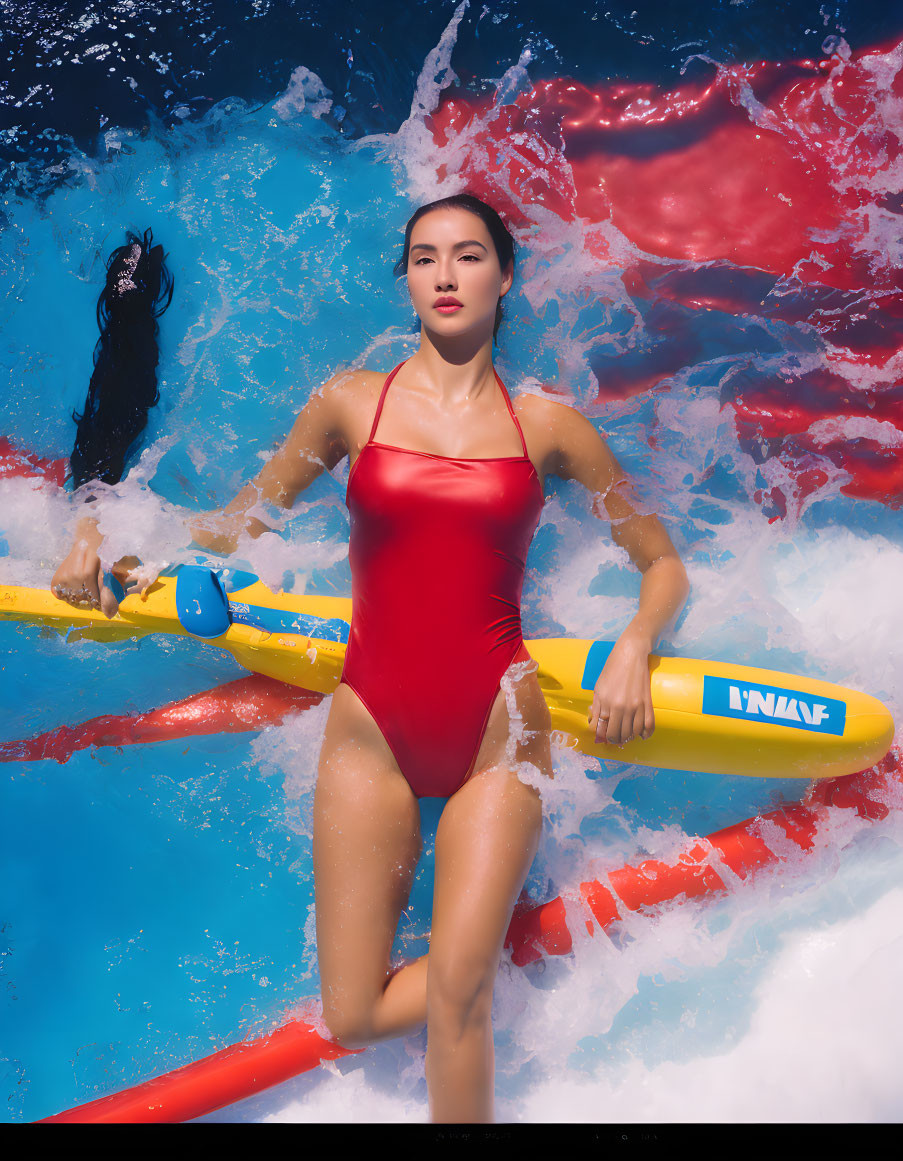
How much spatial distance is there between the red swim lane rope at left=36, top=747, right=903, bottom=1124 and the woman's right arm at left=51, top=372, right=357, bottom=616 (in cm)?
127

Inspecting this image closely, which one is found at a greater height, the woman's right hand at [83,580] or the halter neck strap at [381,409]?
the halter neck strap at [381,409]

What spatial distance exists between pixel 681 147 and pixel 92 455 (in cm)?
211

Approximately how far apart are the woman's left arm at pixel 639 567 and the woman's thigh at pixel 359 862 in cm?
56

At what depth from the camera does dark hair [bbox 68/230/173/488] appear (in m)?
2.58

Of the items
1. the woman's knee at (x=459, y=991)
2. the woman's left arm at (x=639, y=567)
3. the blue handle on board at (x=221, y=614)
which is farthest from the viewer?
the blue handle on board at (x=221, y=614)

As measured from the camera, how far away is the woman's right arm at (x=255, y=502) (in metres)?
2.09

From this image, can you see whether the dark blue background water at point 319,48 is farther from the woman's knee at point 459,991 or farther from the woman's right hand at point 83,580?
the woman's knee at point 459,991

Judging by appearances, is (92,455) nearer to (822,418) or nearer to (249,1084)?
(249,1084)

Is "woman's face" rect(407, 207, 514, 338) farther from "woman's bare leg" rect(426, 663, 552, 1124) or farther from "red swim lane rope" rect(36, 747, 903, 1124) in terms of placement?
"red swim lane rope" rect(36, 747, 903, 1124)

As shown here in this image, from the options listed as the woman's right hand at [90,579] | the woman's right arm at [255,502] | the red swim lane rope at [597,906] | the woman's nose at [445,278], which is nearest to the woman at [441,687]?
the woman's nose at [445,278]

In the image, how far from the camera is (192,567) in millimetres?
2215

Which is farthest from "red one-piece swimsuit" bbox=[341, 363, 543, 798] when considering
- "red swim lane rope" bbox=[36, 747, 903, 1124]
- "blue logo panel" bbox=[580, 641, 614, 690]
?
"red swim lane rope" bbox=[36, 747, 903, 1124]

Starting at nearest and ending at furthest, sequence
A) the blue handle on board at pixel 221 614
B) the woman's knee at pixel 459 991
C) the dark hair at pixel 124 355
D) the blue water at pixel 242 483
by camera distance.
Result: 1. the woman's knee at pixel 459 991
2. the blue handle on board at pixel 221 614
3. the blue water at pixel 242 483
4. the dark hair at pixel 124 355
